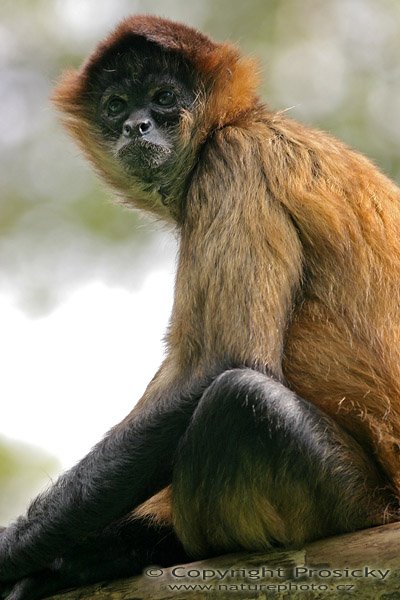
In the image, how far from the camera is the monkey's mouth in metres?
12.0

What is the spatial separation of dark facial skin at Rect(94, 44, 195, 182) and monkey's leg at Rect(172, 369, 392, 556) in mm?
3423

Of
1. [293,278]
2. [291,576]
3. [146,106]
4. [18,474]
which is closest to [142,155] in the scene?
[146,106]

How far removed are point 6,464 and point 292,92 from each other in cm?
937

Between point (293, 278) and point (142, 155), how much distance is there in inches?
108

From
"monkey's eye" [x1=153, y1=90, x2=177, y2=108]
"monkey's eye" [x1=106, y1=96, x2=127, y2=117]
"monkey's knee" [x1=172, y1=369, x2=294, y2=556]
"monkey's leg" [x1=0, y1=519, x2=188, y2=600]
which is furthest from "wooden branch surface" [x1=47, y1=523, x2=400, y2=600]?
"monkey's eye" [x1=106, y1=96, x2=127, y2=117]

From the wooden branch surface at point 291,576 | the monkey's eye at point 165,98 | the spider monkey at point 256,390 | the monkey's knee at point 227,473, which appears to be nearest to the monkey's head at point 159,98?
the monkey's eye at point 165,98

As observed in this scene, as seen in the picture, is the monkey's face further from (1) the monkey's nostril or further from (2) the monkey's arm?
(2) the monkey's arm

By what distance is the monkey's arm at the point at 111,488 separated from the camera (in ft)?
33.3

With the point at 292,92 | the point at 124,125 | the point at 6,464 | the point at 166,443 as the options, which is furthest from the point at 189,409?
the point at 292,92

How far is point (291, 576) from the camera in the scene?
358 inches

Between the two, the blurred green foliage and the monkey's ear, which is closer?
the monkey's ear

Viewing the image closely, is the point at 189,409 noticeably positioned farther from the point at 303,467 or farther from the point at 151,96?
the point at 151,96

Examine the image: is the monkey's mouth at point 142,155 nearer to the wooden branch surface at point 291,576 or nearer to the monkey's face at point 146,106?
the monkey's face at point 146,106

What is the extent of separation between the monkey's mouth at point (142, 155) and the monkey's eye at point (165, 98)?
53 cm
